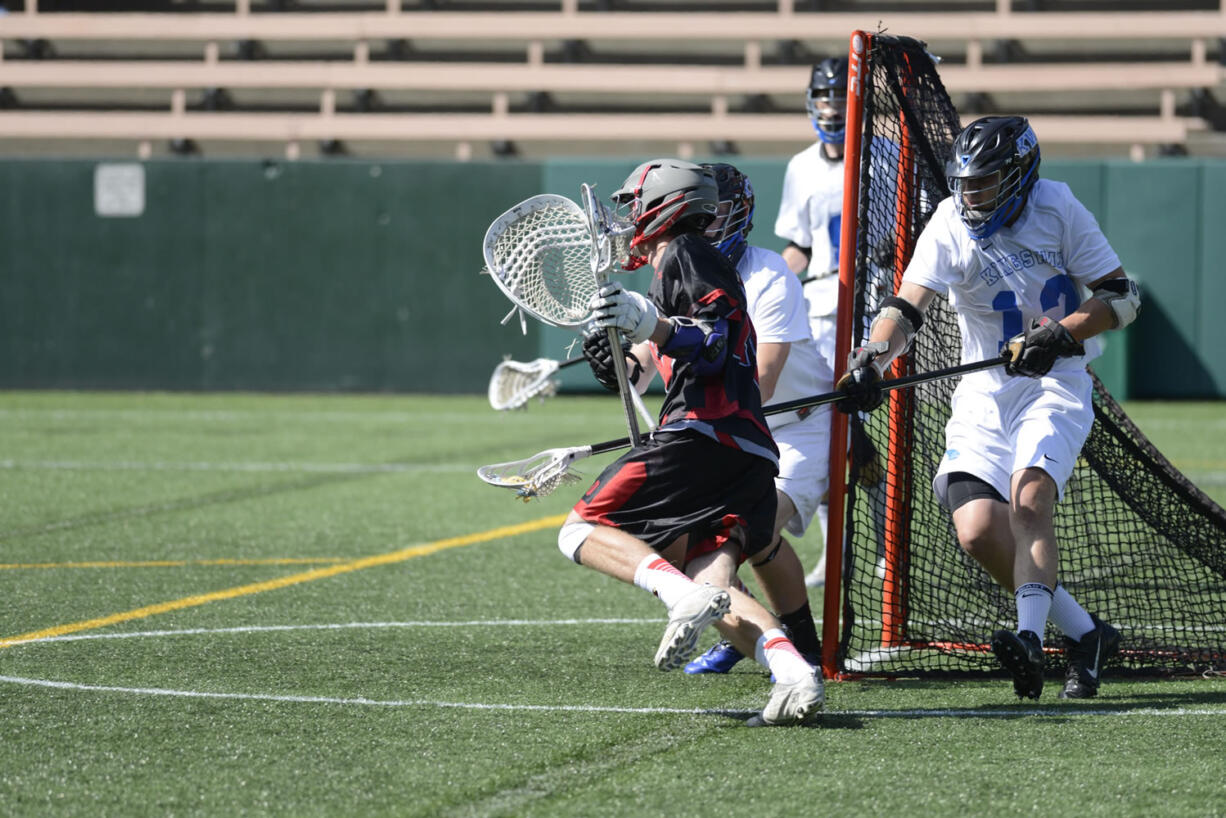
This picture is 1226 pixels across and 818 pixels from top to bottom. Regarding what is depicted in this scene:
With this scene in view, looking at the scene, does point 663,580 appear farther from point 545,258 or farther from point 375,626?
point 375,626

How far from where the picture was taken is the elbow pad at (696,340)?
13.5ft

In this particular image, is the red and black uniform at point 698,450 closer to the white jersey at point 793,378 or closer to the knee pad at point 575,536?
the knee pad at point 575,536

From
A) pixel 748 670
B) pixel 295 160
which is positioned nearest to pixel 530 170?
pixel 295 160

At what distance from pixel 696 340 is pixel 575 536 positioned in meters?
0.65

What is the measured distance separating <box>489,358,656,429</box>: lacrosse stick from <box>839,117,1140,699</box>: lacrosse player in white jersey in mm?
838

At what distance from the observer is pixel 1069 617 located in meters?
4.78

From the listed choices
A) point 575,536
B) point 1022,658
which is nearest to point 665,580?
point 575,536

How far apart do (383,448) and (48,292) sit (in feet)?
20.7

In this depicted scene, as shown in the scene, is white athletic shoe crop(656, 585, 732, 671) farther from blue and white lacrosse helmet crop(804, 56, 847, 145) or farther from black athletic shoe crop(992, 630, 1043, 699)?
blue and white lacrosse helmet crop(804, 56, 847, 145)

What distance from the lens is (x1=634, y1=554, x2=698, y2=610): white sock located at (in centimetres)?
407

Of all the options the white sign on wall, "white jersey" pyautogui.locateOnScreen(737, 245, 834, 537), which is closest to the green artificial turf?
"white jersey" pyautogui.locateOnScreen(737, 245, 834, 537)

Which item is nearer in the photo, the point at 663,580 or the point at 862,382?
the point at 663,580

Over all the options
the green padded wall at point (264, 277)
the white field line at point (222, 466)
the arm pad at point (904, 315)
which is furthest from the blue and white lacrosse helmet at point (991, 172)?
the green padded wall at point (264, 277)

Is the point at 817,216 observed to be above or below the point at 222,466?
above
